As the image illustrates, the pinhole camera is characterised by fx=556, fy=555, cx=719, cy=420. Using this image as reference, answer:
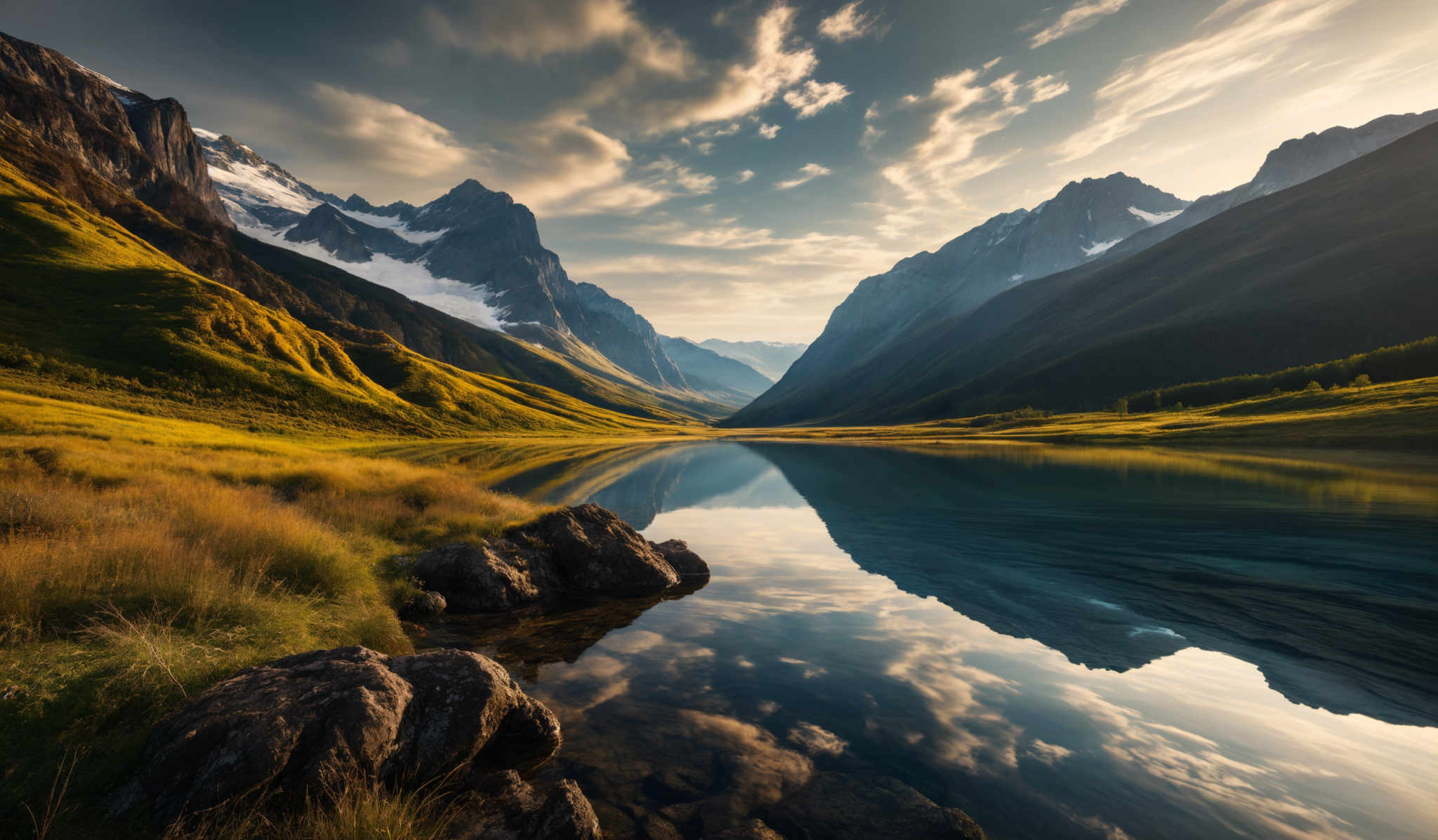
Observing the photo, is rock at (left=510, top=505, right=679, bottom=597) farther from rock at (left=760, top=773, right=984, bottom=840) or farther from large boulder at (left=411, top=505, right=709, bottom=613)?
rock at (left=760, top=773, right=984, bottom=840)

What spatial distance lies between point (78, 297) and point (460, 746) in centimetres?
12682

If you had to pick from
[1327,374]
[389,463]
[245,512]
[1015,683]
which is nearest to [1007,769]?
[1015,683]

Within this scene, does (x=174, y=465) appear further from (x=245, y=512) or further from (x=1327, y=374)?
(x=1327, y=374)

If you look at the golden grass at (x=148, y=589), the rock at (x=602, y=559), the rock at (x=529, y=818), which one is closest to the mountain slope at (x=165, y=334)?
the golden grass at (x=148, y=589)

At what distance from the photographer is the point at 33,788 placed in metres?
5.81

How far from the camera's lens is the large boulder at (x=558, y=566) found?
17781mm

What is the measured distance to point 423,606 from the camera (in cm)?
1641

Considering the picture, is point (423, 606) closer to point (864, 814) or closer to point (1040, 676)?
point (864, 814)

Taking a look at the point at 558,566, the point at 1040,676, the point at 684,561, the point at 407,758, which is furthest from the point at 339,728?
the point at 684,561

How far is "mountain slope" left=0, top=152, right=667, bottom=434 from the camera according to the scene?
249 ft

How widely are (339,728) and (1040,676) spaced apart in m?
14.1

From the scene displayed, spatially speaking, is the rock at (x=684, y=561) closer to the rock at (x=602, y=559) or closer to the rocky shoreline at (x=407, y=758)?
the rock at (x=602, y=559)

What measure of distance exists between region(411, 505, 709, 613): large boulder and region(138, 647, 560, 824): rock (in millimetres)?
8442

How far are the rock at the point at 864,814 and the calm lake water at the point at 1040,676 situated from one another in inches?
12.2
